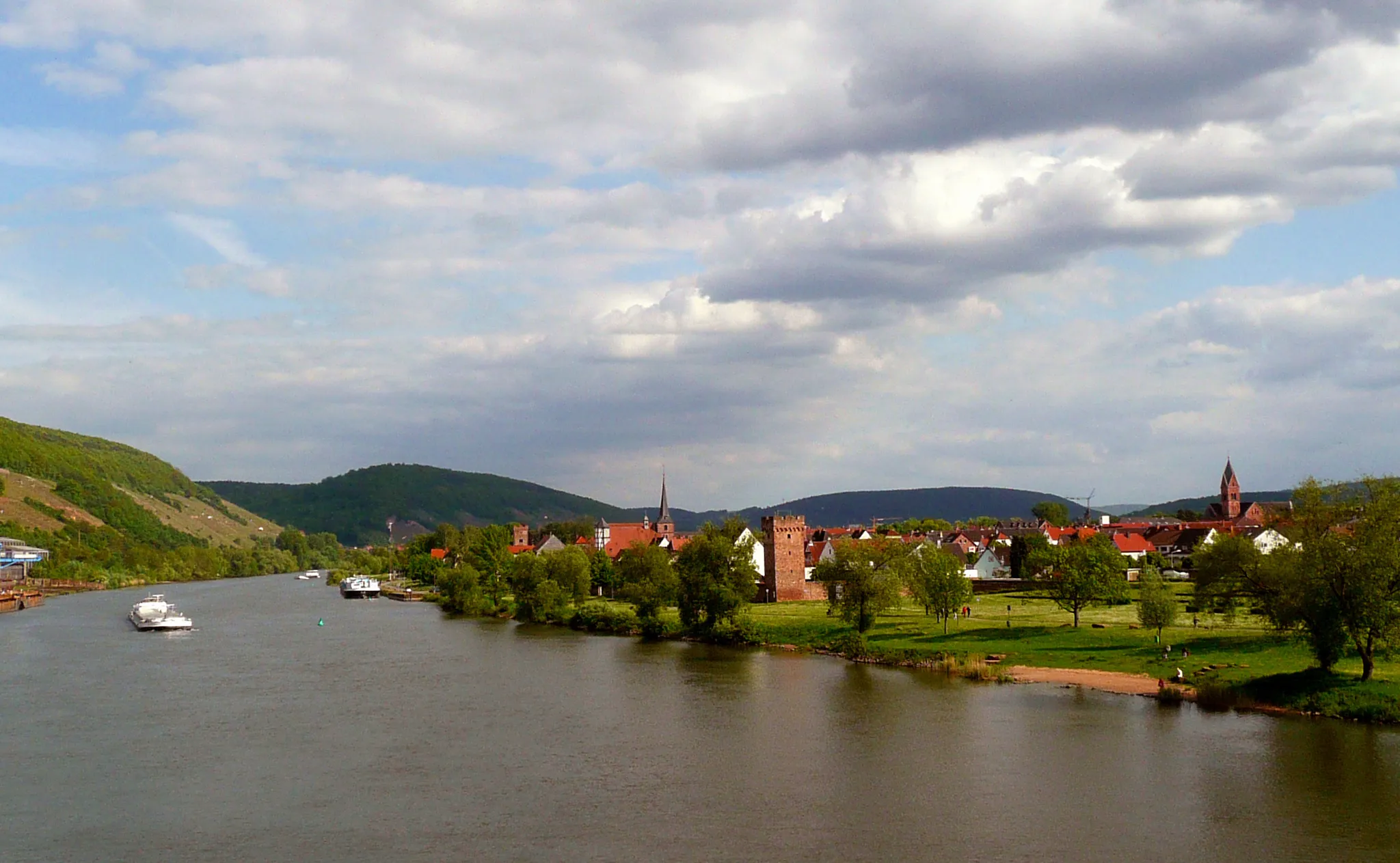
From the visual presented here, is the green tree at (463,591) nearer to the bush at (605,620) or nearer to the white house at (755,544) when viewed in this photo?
the bush at (605,620)

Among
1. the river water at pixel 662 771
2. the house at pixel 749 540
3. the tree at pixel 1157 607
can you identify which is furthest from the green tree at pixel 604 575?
the tree at pixel 1157 607

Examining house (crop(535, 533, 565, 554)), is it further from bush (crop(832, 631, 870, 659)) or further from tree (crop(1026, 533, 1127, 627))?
tree (crop(1026, 533, 1127, 627))

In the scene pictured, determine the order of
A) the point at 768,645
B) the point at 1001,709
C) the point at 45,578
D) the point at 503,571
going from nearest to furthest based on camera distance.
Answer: the point at 1001,709 < the point at 768,645 < the point at 503,571 < the point at 45,578

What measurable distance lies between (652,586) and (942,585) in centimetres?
2166

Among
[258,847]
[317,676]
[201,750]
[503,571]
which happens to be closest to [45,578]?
[503,571]

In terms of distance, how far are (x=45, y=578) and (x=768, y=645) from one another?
130 metres

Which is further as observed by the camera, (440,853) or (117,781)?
(117,781)

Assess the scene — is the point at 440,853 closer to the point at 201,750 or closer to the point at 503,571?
the point at 201,750

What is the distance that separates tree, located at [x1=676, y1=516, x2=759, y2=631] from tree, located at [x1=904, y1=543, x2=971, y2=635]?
11.0m

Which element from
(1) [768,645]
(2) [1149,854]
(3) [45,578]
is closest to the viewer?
(2) [1149,854]

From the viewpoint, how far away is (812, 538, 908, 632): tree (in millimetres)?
61562

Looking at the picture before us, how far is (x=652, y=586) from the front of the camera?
74812 millimetres

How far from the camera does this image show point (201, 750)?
120 ft

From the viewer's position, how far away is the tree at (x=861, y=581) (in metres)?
61.6
